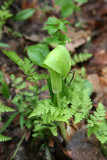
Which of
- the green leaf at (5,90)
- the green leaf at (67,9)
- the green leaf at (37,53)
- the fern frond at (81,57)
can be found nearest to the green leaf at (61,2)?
the green leaf at (67,9)

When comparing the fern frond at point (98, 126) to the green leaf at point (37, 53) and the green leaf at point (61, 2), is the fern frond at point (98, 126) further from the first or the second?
the green leaf at point (61, 2)

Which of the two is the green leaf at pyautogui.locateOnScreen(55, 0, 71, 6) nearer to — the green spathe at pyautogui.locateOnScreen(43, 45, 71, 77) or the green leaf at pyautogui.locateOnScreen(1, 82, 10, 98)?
the green leaf at pyautogui.locateOnScreen(1, 82, 10, 98)

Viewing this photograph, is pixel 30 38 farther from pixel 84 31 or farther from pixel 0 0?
pixel 84 31

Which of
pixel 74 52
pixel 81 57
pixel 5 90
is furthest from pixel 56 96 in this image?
pixel 74 52

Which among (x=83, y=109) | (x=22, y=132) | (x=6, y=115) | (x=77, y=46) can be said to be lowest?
(x=22, y=132)

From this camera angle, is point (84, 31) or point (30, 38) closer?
point (30, 38)

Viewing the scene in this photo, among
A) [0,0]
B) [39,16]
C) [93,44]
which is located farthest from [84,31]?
[0,0]

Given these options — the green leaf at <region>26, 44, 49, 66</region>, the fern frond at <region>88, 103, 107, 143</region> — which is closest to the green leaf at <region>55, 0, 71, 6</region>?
the green leaf at <region>26, 44, 49, 66</region>
